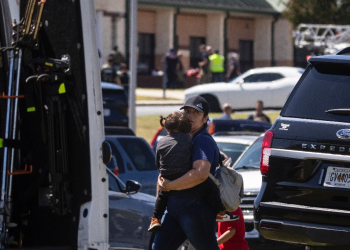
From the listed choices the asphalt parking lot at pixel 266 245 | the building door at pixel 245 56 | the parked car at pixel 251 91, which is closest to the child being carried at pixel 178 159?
the asphalt parking lot at pixel 266 245

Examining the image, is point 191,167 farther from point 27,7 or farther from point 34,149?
point 27,7

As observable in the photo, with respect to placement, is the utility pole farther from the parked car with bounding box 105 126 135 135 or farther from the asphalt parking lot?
the asphalt parking lot

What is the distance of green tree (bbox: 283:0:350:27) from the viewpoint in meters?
35.1

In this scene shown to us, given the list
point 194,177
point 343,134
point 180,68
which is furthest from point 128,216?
point 180,68

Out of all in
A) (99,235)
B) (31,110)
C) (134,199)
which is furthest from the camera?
(134,199)

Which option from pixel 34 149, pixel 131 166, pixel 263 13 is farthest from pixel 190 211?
pixel 263 13

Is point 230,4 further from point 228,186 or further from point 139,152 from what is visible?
point 228,186

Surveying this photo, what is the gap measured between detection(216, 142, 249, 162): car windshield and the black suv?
592cm

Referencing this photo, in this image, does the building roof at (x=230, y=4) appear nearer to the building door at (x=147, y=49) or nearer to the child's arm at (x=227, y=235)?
the building door at (x=147, y=49)

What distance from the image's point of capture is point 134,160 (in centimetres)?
1247

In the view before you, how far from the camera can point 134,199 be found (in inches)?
305

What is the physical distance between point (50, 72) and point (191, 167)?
1.72 m

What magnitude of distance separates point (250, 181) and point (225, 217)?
347cm

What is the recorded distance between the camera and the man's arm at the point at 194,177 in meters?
5.81
